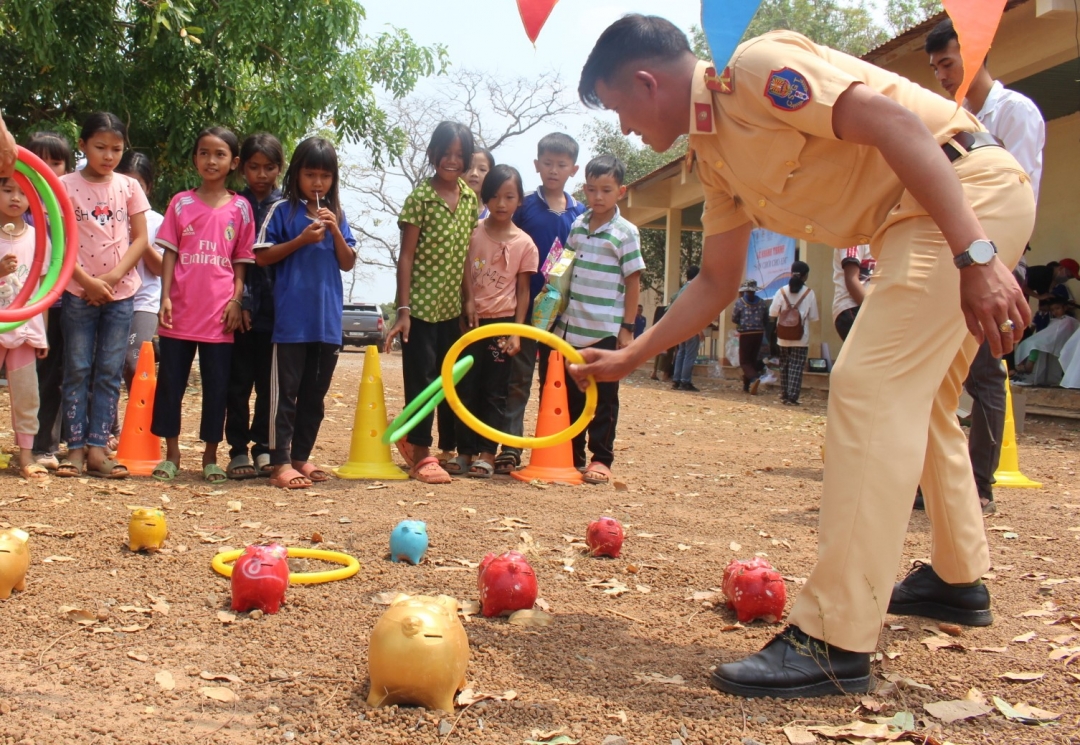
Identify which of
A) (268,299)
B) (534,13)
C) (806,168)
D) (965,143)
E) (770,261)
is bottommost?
(268,299)

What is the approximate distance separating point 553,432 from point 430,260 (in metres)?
1.35

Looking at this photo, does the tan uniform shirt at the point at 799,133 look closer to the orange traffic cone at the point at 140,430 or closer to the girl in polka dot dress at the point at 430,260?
the girl in polka dot dress at the point at 430,260

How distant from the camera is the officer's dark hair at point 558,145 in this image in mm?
6109

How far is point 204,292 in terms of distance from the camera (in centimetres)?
527

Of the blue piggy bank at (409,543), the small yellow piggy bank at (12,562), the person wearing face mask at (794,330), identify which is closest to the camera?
the small yellow piggy bank at (12,562)

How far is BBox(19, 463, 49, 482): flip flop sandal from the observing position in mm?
4945

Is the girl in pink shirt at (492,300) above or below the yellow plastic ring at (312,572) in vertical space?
above

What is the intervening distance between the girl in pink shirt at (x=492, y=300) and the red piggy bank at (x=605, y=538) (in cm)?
203

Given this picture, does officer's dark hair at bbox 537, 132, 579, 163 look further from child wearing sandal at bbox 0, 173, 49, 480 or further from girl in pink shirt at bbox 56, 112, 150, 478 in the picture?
child wearing sandal at bbox 0, 173, 49, 480

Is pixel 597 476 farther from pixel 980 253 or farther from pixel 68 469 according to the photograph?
pixel 980 253

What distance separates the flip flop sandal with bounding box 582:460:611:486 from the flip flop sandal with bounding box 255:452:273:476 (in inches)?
74.2

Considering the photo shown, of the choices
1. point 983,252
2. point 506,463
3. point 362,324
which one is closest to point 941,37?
point 983,252

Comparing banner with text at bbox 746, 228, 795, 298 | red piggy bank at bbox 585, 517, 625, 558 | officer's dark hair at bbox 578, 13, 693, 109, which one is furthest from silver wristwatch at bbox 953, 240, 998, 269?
banner with text at bbox 746, 228, 795, 298

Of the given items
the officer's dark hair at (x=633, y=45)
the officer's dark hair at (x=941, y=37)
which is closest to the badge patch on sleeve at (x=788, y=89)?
the officer's dark hair at (x=633, y=45)
